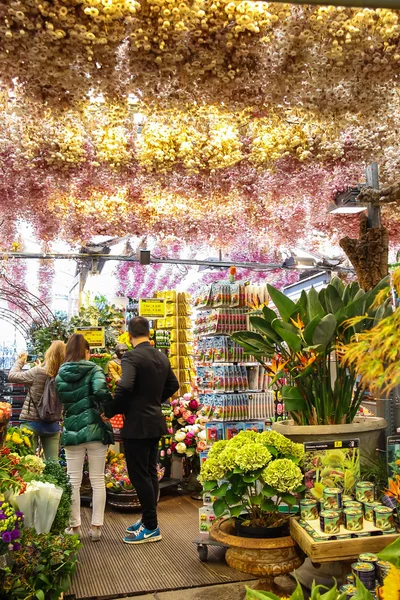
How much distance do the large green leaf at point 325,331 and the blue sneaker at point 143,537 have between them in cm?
221

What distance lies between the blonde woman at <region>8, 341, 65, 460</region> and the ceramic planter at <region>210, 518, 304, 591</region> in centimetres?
291

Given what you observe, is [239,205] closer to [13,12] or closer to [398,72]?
[398,72]

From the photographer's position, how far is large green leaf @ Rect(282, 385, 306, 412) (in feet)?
11.3

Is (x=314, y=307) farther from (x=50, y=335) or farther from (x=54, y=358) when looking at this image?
(x=50, y=335)

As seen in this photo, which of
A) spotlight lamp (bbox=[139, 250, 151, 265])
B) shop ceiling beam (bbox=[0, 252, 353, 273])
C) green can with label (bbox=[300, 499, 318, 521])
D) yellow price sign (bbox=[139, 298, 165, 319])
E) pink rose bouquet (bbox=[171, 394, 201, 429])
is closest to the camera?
green can with label (bbox=[300, 499, 318, 521])

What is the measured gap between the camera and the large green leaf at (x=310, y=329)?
3.23m

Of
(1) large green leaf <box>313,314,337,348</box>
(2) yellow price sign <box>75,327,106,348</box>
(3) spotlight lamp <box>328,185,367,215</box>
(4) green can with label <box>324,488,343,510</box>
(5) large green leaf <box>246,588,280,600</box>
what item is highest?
(3) spotlight lamp <box>328,185,367,215</box>

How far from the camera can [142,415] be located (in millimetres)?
4270

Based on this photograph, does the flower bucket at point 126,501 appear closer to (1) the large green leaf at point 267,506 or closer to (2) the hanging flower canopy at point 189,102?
(1) the large green leaf at point 267,506

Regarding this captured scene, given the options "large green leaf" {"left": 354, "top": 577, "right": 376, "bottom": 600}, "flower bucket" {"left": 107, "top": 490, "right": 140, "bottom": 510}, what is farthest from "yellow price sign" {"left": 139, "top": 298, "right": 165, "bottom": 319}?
"large green leaf" {"left": 354, "top": 577, "right": 376, "bottom": 600}

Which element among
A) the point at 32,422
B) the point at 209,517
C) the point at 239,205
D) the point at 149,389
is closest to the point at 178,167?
the point at 239,205

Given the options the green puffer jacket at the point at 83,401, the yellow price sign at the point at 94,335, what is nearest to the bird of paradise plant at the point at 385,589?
the green puffer jacket at the point at 83,401

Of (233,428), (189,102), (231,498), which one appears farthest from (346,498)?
(189,102)

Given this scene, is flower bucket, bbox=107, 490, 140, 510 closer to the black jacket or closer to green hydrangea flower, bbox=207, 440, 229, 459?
the black jacket
